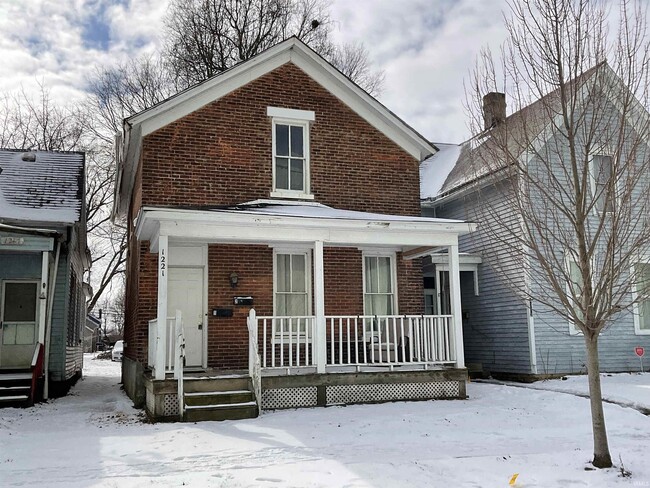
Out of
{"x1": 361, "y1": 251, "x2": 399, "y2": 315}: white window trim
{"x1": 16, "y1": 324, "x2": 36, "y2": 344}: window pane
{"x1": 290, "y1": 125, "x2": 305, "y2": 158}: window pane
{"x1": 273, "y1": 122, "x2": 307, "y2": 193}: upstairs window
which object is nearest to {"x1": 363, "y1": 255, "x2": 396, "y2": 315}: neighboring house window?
{"x1": 361, "y1": 251, "x2": 399, "y2": 315}: white window trim

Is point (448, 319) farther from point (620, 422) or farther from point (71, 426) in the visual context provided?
point (71, 426)

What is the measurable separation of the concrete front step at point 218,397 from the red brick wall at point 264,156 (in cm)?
416

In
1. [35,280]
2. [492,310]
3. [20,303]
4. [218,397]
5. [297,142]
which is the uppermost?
[297,142]

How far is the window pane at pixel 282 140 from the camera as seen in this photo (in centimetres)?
1307

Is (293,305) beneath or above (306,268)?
beneath

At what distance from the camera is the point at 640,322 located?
15.7 meters

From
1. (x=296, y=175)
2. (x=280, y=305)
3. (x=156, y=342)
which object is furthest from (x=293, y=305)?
(x=156, y=342)

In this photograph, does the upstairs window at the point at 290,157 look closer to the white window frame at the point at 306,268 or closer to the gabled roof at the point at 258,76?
the gabled roof at the point at 258,76

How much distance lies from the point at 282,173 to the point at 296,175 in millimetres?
315

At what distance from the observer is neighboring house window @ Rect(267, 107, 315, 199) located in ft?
42.5

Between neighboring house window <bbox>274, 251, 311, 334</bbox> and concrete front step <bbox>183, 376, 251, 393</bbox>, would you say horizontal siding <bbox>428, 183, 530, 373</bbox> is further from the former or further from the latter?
concrete front step <bbox>183, 376, 251, 393</bbox>

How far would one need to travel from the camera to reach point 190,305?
11.8 metres

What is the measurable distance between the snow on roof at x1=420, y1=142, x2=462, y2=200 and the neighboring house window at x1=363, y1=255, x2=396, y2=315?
5.50 metres

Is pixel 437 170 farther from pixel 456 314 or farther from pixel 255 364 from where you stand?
pixel 255 364
